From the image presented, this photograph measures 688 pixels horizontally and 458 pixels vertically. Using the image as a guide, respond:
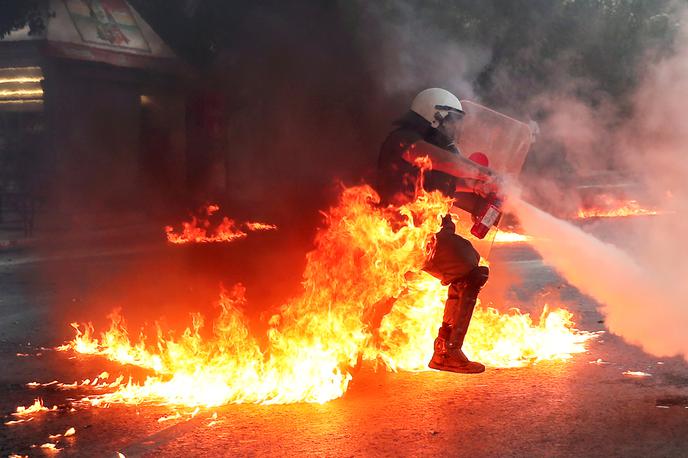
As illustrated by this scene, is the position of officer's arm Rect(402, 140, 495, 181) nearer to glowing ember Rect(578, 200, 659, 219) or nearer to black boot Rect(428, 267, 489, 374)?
black boot Rect(428, 267, 489, 374)

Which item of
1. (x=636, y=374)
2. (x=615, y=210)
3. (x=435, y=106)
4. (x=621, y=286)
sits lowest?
(x=636, y=374)

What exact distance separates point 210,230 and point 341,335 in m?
10.6

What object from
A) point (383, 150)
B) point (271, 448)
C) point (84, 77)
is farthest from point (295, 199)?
point (271, 448)

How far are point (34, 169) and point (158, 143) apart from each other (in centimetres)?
311

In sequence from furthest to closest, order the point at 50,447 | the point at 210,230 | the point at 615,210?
the point at 615,210 < the point at 210,230 < the point at 50,447

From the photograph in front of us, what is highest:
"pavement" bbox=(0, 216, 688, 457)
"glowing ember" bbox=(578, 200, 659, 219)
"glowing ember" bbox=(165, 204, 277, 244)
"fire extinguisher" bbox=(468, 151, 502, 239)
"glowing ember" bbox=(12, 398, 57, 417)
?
"glowing ember" bbox=(578, 200, 659, 219)

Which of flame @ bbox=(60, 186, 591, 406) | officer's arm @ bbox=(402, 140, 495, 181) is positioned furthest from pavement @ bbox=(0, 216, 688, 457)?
officer's arm @ bbox=(402, 140, 495, 181)

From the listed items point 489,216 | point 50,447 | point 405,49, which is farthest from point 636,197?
point 50,447

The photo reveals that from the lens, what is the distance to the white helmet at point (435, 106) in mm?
5137

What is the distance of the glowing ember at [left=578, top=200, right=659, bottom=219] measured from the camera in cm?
1728

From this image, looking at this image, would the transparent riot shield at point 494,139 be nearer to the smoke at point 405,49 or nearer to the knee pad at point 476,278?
the knee pad at point 476,278

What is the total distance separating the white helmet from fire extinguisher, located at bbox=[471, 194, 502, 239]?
0.61 m

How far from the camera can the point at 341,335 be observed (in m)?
4.98

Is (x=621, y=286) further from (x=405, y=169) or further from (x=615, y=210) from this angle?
(x=615, y=210)
